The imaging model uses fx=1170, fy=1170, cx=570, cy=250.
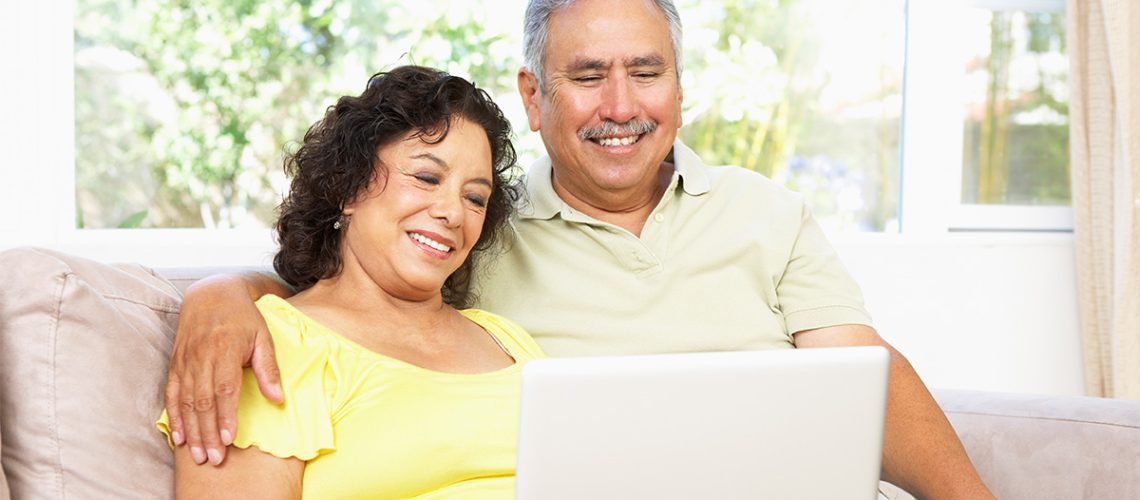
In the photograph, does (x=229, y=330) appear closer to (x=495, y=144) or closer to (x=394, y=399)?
(x=394, y=399)

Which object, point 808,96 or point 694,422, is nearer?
point 694,422

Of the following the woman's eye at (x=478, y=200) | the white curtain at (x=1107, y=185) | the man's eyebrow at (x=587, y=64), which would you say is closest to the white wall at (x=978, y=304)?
the white curtain at (x=1107, y=185)

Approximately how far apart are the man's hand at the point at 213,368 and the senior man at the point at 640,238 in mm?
531

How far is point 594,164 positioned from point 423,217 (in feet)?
1.41

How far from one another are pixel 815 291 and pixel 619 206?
354 mm

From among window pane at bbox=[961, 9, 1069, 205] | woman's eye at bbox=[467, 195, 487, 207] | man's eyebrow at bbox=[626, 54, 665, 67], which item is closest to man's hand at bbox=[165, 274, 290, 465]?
woman's eye at bbox=[467, 195, 487, 207]

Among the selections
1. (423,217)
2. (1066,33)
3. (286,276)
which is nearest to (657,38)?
(423,217)

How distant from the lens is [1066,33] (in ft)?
10.7

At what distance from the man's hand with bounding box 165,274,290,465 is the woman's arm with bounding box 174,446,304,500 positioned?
13 mm

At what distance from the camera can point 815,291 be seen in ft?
6.32

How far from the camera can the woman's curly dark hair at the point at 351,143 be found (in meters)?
1.58

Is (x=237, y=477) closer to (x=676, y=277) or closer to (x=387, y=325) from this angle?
(x=387, y=325)

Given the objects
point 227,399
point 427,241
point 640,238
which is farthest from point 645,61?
point 227,399

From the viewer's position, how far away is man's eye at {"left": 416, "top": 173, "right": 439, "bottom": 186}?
5.14ft
